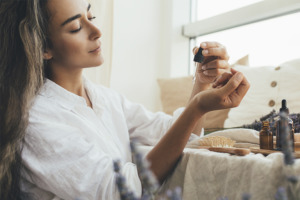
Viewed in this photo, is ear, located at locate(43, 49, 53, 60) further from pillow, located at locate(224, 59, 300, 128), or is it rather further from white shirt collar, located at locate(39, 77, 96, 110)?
pillow, located at locate(224, 59, 300, 128)

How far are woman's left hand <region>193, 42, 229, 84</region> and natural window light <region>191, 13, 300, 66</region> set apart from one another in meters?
1.54

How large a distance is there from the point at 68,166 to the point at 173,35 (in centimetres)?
246

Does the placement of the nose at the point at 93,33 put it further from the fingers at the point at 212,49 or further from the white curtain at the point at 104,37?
the white curtain at the point at 104,37

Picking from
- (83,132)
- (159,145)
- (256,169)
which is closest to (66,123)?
(83,132)

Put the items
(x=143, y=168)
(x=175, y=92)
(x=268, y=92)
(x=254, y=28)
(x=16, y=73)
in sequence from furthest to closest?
(x=254, y=28), (x=175, y=92), (x=268, y=92), (x=16, y=73), (x=143, y=168)

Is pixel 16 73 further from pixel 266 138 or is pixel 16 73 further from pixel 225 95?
pixel 266 138

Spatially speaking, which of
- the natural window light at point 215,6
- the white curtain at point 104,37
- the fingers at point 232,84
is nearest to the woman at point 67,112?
the fingers at point 232,84

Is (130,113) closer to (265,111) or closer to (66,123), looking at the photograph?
(66,123)

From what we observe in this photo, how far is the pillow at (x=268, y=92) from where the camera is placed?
1644 millimetres

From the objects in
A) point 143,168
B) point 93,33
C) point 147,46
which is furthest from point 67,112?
point 147,46

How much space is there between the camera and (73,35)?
114 cm

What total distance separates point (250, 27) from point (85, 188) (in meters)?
2.28

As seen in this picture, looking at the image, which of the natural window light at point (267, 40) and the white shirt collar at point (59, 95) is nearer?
the white shirt collar at point (59, 95)

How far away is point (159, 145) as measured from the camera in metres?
0.92
